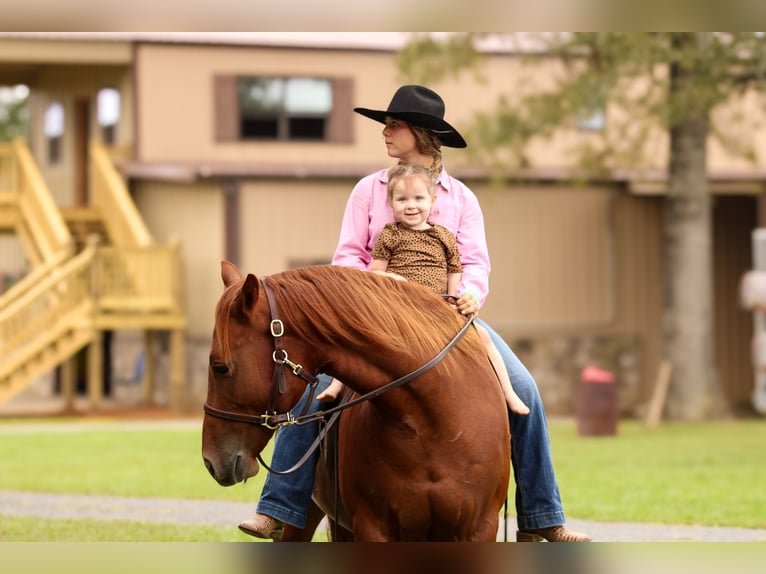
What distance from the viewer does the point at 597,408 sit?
65.3 ft

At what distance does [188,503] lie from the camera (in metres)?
12.5

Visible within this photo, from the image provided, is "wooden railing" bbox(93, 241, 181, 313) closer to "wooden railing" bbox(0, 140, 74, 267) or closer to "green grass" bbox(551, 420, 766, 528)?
"wooden railing" bbox(0, 140, 74, 267)

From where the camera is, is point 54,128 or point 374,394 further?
point 54,128

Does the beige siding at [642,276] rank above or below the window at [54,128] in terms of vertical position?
below

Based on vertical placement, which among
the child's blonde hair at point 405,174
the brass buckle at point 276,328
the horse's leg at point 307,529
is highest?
the child's blonde hair at point 405,174

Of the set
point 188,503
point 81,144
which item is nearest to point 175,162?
point 81,144

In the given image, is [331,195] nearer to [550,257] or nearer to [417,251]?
[550,257]

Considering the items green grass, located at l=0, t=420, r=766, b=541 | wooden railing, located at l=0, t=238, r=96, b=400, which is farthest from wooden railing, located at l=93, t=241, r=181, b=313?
green grass, located at l=0, t=420, r=766, b=541

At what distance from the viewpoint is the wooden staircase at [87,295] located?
24.1 m

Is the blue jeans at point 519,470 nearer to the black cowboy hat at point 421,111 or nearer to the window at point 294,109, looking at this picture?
the black cowboy hat at point 421,111

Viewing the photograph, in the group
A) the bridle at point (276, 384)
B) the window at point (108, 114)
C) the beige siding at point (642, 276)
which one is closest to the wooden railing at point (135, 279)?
the window at point (108, 114)

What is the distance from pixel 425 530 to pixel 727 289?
2451 centimetres

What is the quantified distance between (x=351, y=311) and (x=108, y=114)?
25.2 metres

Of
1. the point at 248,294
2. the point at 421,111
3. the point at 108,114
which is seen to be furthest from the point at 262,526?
the point at 108,114
